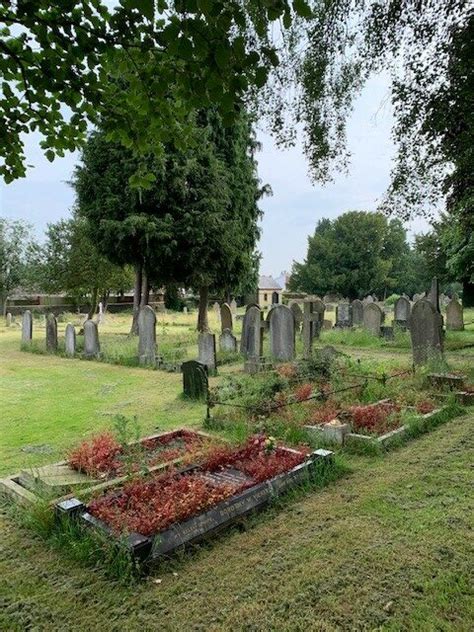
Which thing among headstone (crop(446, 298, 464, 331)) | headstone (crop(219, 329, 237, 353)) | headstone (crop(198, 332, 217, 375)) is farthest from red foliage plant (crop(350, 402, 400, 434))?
headstone (crop(446, 298, 464, 331))

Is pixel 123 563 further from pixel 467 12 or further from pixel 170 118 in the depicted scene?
pixel 467 12

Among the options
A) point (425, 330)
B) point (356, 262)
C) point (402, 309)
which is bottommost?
point (425, 330)

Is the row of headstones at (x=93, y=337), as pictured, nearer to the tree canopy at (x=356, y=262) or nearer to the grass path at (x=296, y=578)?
the grass path at (x=296, y=578)

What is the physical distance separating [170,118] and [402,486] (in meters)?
3.85

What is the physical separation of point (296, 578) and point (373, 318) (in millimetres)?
14746

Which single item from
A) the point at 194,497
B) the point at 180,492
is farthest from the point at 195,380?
the point at 194,497

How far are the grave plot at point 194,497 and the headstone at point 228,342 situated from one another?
890 cm

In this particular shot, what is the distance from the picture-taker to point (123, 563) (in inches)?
131

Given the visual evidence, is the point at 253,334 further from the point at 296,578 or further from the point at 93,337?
the point at 296,578

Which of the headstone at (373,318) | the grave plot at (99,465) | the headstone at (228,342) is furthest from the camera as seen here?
the headstone at (373,318)

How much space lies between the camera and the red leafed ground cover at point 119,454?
16.6ft

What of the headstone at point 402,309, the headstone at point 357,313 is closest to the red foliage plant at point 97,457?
the headstone at point 402,309

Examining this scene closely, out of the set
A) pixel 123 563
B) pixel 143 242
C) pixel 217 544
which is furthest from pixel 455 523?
pixel 143 242

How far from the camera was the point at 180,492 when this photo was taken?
13.6ft
